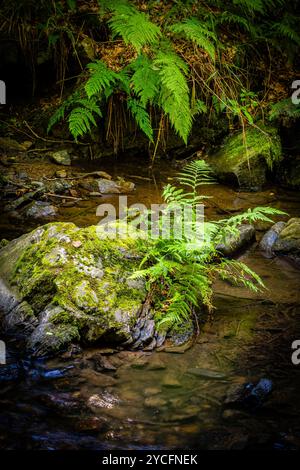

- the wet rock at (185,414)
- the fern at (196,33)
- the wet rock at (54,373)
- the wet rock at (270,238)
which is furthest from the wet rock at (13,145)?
the wet rock at (185,414)

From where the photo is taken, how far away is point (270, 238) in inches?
167

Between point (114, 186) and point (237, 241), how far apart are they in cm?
192

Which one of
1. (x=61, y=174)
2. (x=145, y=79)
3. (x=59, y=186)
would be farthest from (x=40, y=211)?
(x=145, y=79)

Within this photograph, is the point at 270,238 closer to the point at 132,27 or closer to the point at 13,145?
the point at 132,27

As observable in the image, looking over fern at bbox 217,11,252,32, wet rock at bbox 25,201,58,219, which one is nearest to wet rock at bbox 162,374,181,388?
wet rock at bbox 25,201,58,219

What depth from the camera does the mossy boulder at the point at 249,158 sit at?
562cm

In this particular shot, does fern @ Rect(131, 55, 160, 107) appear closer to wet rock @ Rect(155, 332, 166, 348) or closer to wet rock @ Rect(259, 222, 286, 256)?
wet rock @ Rect(259, 222, 286, 256)

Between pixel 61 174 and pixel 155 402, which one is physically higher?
pixel 61 174

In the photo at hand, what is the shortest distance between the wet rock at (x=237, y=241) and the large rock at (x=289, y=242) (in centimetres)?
27

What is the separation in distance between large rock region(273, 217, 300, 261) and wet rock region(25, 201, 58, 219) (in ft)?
7.87

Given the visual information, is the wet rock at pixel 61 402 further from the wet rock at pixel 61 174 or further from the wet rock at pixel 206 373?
the wet rock at pixel 61 174

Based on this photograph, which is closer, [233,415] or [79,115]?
[233,415]

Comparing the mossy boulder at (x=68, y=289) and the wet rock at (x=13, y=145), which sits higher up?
the wet rock at (x=13, y=145)
